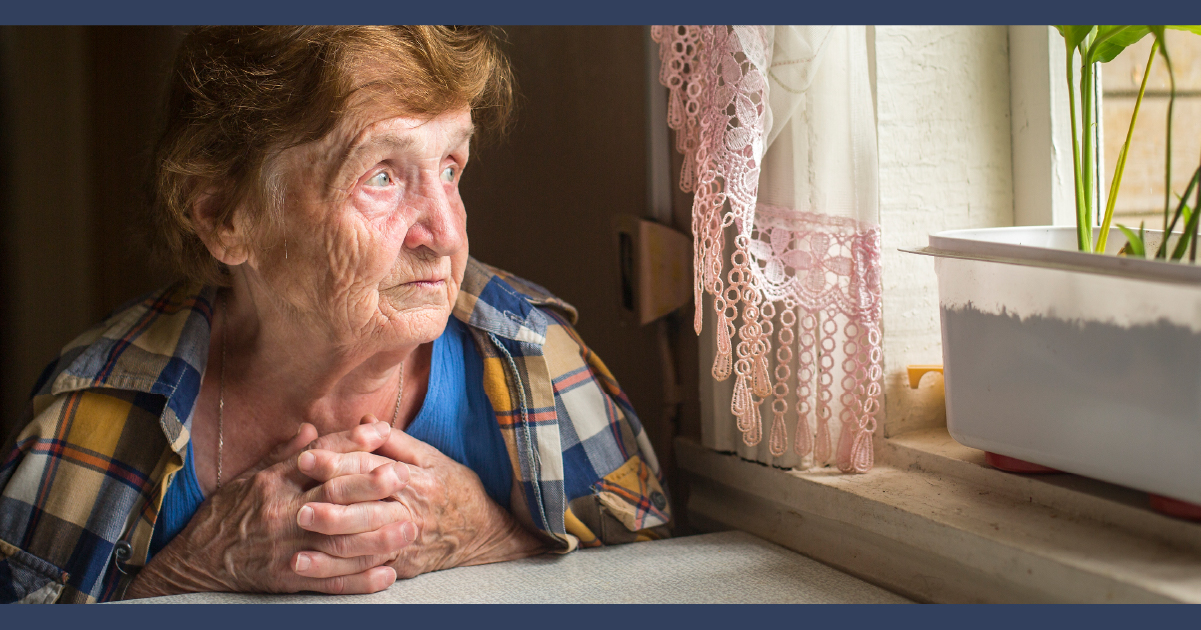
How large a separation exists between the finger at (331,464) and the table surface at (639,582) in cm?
15

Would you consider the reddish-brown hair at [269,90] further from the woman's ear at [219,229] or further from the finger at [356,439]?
the finger at [356,439]

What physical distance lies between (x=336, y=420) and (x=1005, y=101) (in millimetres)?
1101

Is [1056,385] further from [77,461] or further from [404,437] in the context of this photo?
[77,461]

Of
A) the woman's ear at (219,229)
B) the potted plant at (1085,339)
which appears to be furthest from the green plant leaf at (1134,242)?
the woman's ear at (219,229)

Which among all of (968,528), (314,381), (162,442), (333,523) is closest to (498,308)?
(314,381)

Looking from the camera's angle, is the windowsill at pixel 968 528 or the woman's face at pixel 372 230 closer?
the windowsill at pixel 968 528

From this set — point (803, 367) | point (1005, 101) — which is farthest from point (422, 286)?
point (1005, 101)

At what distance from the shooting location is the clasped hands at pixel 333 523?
107 cm

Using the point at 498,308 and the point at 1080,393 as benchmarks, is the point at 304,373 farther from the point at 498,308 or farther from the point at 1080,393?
the point at 1080,393

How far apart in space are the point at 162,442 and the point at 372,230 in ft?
1.44

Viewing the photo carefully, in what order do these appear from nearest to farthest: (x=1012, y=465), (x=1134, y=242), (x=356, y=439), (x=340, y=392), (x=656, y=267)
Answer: (x=1134, y=242)
(x=1012, y=465)
(x=356, y=439)
(x=340, y=392)
(x=656, y=267)

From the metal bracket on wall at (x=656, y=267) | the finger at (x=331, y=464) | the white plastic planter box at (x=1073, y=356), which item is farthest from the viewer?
the metal bracket on wall at (x=656, y=267)

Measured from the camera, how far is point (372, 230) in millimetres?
1062

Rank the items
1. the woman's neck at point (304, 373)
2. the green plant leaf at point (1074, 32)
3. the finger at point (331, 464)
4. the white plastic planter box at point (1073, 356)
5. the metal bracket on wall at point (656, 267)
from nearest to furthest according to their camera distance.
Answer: the white plastic planter box at point (1073, 356), the green plant leaf at point (1074, 32), the finger at point (331, 464), the woman's neck at point (304, 373), the metal bracket on wall at point (656, 267)
